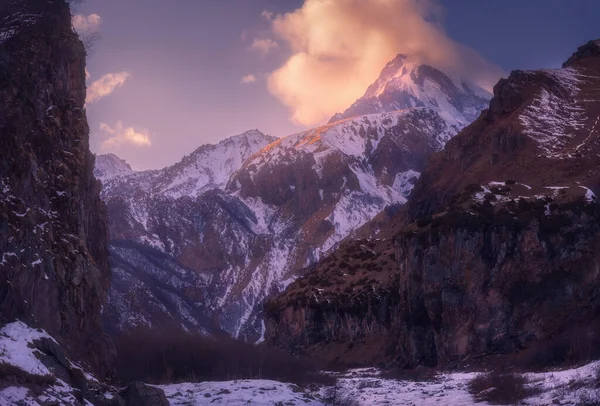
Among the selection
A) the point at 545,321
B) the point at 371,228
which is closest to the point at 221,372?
the point at 545,321

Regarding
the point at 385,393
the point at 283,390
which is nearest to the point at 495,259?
the point at 385,393

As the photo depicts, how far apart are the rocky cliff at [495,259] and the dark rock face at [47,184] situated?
3378 cm

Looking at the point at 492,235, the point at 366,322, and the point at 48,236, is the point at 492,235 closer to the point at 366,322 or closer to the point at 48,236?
the point at 366,322

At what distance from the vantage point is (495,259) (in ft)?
201

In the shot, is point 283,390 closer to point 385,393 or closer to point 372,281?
point 385,393

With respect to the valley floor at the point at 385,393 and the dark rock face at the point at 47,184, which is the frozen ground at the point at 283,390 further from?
the dark rock face at the point at 47,184

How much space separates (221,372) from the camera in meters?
54.2

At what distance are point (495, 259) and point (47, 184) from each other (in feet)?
137

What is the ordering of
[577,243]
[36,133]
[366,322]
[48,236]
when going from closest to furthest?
[48,236] → [36,133] → [577,243] → [366,322]

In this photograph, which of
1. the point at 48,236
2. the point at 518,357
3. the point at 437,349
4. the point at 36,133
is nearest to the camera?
the point at 48,236

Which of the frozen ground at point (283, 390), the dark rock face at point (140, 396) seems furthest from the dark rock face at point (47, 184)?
the dark rock face at point (140, 396)

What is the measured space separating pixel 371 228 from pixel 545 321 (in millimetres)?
143425

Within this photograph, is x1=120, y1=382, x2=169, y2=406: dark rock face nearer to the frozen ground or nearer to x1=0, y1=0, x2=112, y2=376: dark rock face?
the frozen ground

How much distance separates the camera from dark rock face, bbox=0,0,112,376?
26953mm
